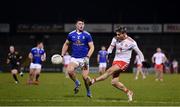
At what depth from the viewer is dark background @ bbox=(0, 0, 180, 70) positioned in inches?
2221

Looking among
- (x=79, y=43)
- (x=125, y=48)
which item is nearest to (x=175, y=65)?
(x=79, y=43)

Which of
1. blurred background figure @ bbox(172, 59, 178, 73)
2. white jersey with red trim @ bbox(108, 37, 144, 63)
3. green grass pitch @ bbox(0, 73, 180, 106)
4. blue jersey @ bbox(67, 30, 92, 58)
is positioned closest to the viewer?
green grass pitch @ bbox(0, 73, 180, 106)

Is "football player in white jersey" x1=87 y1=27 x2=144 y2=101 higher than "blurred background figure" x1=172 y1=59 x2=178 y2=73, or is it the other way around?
"football player in white jersey" x1=87 y1=27 x2=144 y2=101

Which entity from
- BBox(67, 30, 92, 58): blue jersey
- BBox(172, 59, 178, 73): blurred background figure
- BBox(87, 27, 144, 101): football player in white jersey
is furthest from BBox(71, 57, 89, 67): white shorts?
BBox(172, 59, 178, 73): blurred background figure

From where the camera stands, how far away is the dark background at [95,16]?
56.4 metres

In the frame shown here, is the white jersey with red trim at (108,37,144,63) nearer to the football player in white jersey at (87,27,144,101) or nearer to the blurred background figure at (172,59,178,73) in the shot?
the football player in white jersey at (87,27,144,101)

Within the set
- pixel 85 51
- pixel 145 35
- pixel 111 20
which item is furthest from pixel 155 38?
pixel 85 51

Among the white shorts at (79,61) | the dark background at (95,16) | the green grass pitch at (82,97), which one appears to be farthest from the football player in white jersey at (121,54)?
the dark background at (95,16)

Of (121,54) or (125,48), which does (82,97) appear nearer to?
(121,54)

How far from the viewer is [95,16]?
5716 centimetres

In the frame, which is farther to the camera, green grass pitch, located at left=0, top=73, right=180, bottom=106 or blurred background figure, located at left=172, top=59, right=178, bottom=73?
blurred background figure, located at left=172, top=59, right=178, bottom=73

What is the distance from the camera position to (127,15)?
5684 cm

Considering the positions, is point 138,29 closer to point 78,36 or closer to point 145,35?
point 145,35

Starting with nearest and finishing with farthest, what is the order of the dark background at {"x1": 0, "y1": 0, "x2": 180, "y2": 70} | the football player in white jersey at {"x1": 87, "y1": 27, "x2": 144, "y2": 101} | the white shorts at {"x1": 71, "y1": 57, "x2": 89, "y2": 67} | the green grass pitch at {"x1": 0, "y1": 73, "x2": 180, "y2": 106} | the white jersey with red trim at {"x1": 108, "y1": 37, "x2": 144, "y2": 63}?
the green grass pitch at {"x1": 0, "y1": 73, "x2": 180, "y2": 106}
the football player in white jersey at {"x1": 87, "y1": 27, "x2": 144, "y2": 101}
the white jersey with red trim at {"x1": 108, "y1": 37, "x2": 144, "y2": 63}
the white shorts at {"x1": 71, "y1": 57, "x2": 89, "y2": 67}
the dark background at {"x1": 0, "y1": 0, "x2": 180, "y2": 70}
